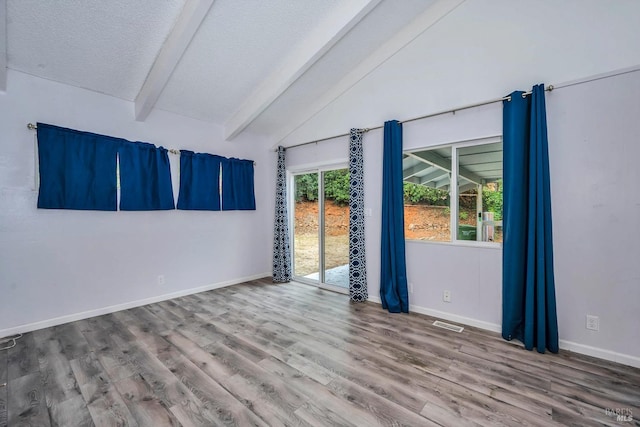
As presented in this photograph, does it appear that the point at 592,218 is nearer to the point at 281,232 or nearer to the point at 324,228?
the point at 324,228

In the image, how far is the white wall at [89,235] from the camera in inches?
110

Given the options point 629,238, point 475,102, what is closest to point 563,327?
point 629,238

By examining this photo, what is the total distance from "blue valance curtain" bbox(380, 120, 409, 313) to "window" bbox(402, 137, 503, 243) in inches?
7.4

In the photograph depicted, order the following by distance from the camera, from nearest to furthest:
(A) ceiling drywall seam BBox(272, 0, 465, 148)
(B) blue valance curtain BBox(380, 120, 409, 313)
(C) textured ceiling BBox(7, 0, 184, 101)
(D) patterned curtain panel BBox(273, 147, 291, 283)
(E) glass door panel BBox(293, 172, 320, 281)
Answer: (C) textured ceiling BBox(7, 0, 184, 101), (A) ceiling drywall seam BBox(272, 0, 465, 148), (B) blue valance curtain BBox(380, 120, 409, 313), (E) glass door panel BBox(293, 172, 320, 281), (D) patterned curtain panel BBox(273, 147, 291, 283)

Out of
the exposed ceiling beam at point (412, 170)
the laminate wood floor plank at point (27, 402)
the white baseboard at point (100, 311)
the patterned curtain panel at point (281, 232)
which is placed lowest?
the laminate wood floor plank at point (27, 402)

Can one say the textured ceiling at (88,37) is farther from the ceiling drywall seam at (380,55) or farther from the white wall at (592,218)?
the white wall at (592,218)

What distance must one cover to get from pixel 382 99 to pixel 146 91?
9.48ft

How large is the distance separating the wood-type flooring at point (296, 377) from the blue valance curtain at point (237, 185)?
200cm

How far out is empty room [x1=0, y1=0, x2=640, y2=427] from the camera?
78.1 inches

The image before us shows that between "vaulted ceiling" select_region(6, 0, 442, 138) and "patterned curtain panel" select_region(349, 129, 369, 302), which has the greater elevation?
"vaulted ceiling" select_region(6, 0, 442, 138)

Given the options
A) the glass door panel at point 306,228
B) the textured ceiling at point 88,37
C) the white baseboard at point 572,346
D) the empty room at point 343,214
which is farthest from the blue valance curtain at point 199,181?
the white baseboard at point 572,346

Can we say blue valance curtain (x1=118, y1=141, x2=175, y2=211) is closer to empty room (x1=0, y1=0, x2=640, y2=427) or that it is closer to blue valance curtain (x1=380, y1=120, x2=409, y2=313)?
empty room (x1=0, y1=0, x2=640, y2=427)

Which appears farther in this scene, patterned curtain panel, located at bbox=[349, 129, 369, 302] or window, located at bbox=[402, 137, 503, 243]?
patterned curtain panel, located at bbox=[349, 129, 369, 302]

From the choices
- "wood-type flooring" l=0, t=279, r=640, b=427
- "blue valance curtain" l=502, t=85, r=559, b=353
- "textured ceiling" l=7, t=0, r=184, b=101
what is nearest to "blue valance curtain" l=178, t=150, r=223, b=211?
"textured ceiling" l=7, t=0, r=184, b=101
